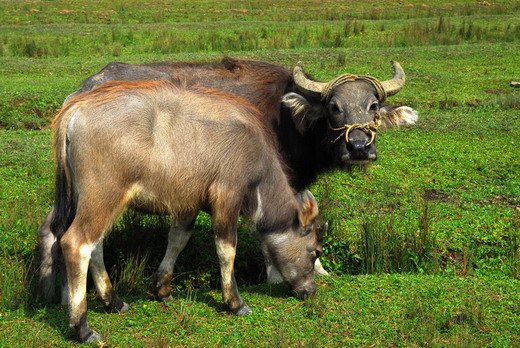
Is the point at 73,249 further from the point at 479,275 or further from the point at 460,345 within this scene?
the point at 479,275

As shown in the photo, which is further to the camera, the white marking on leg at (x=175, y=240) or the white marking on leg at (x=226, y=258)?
the white marking on leg at (x=175, y=240)

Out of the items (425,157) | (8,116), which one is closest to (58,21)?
(8,116)

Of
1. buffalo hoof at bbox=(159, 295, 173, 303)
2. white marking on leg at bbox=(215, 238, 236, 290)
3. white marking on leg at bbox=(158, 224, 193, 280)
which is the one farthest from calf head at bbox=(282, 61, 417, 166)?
buffalo hoof at bbox=(159, 295, 173, 303)

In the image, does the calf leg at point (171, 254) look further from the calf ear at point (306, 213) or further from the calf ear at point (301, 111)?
the calf ear at point (301, 111)

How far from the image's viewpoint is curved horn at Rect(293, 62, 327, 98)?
6953mm

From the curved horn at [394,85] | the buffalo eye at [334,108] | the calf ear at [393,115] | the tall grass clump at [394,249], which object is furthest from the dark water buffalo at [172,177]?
the curved horn at [394,85]

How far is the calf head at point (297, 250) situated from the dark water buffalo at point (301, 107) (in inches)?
18.9

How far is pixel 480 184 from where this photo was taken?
8953mm

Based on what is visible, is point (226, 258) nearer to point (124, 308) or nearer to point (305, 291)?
point (305, 291)

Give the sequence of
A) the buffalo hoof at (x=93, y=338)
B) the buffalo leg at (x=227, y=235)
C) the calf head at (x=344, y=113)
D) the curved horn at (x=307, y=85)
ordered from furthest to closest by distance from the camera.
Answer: the curved horn at (x=307, y=85), the calf head at (x=344, y=113), the buffalo leg at (x=227, y=235), the buffalo hoof at (x=93, y=338)

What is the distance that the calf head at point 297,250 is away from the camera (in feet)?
20.2

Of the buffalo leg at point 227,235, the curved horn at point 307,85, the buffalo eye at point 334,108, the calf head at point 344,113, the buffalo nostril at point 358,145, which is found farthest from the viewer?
the curved horn at point 307,85

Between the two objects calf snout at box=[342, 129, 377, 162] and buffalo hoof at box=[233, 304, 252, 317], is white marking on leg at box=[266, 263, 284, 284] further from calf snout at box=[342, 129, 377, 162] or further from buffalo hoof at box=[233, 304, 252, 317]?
calf snout at box=[342, 129, 377, 162]

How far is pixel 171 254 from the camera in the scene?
638 cm
